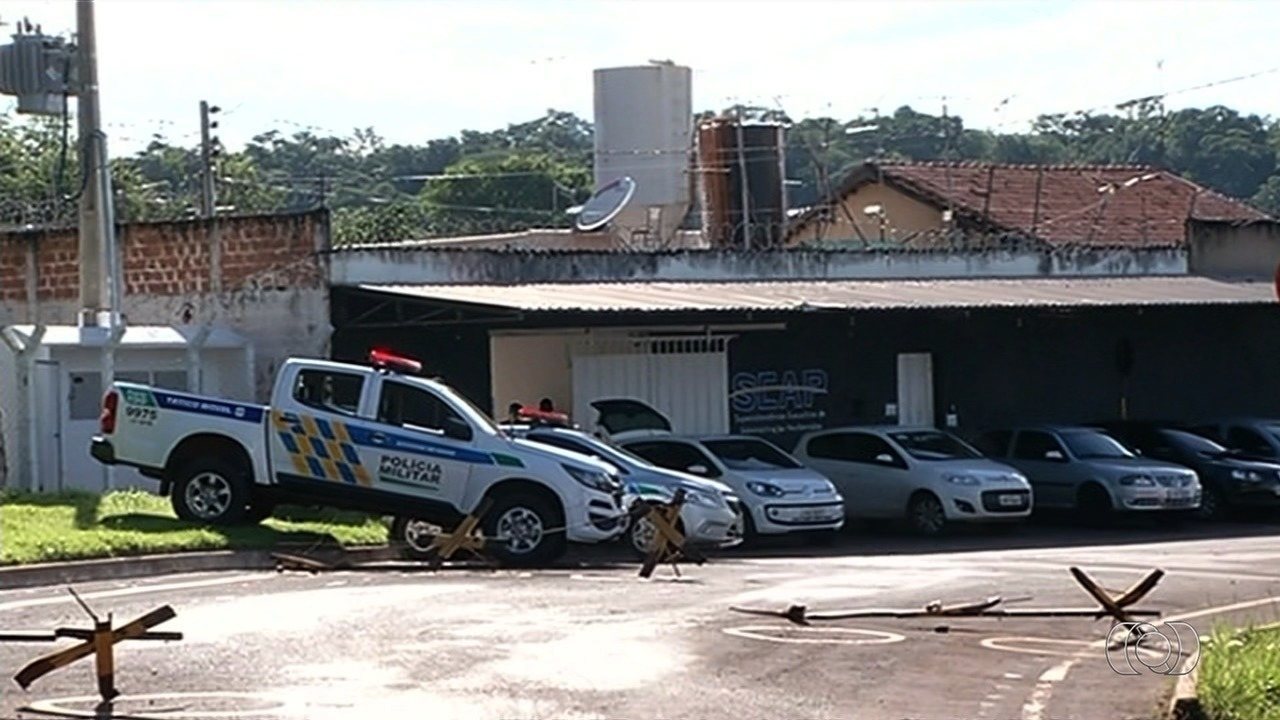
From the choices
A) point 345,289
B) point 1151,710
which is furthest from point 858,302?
point 1151,710

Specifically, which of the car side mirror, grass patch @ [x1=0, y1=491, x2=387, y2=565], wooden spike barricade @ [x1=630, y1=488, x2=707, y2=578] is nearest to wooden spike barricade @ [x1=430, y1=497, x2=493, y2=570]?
the car side mirror

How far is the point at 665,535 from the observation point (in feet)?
74.8

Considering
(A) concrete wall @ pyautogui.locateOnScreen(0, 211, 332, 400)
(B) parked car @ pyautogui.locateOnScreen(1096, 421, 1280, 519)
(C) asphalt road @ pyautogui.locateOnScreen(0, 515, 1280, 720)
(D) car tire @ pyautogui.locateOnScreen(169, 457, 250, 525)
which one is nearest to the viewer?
(C) asphalt road @ pyautogui.locateOnScreen(0, 515, 1280, 720)

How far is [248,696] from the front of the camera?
12852 mm

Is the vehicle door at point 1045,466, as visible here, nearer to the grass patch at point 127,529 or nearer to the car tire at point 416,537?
the grass patch at point 127,529

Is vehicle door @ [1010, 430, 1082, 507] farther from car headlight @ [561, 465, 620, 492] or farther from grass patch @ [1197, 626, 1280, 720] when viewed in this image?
grass patch @ [1197, 626, 1280, 720]

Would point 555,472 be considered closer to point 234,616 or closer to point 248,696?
point 234,616

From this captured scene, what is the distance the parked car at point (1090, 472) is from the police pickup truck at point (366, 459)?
1014 cm

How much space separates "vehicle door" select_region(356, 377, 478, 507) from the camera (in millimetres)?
23922

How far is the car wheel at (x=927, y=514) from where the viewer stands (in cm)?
3067

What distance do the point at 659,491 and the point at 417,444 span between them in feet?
10.3

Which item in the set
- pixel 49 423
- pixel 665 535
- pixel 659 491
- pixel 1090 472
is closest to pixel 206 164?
pixel 49 423

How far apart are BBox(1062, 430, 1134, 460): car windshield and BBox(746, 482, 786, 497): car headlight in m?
Answer: 6.58

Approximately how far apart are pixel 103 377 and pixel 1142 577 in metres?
13.6
